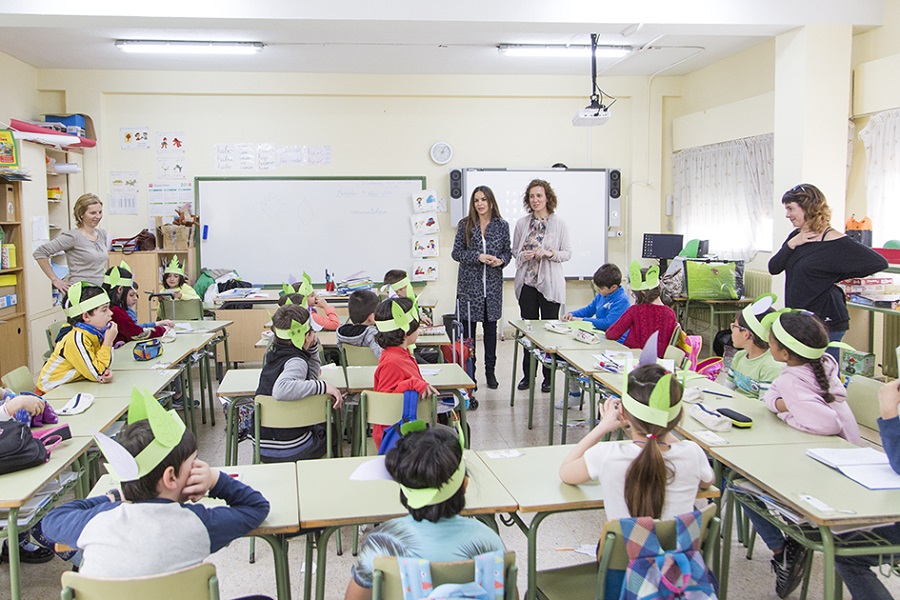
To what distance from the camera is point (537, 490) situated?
2178mm

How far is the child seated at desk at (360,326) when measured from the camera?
4.20m

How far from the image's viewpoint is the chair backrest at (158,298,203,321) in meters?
6.55

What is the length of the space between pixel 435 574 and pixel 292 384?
1.63 metres

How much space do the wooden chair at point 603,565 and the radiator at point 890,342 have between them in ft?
14.9

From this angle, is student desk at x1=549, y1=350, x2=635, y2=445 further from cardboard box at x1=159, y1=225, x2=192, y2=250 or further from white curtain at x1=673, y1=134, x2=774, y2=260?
cardboard box at x1=159, y1=225, x2=192, y2=250

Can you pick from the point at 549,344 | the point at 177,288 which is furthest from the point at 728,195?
the point at 177,288

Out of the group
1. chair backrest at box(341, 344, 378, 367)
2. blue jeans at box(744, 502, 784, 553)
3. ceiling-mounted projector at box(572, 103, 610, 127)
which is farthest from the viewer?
ceiling-mounted projector at box(572, 103, 610, 127)

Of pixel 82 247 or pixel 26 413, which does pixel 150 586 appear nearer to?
pixel 26 413

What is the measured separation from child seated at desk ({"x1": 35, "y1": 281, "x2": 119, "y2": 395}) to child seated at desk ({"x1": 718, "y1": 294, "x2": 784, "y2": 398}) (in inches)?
114

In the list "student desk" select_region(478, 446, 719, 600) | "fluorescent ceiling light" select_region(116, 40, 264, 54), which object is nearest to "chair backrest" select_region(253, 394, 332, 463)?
"student desk" select_region(478, 446, 719, 600)

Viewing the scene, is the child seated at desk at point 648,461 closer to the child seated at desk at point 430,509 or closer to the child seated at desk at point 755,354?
the child seated at desk at point 430,509

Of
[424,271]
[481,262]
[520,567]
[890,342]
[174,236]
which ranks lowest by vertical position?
[520,567]

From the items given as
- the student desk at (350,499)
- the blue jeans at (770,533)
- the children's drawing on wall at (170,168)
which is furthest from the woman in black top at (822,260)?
the children's drawing on wall at (170,168)

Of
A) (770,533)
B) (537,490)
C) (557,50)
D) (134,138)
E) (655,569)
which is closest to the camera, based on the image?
(655,569)
